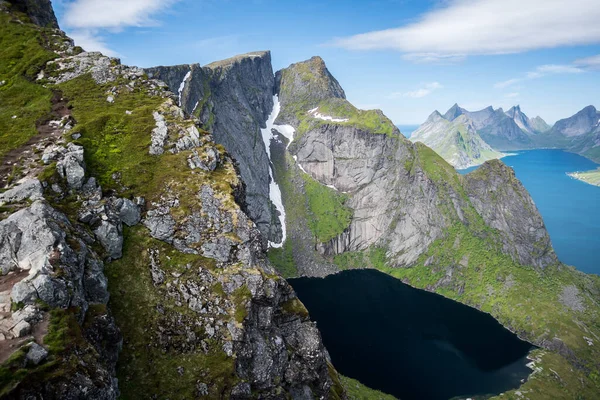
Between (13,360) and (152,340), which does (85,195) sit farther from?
(13,360)

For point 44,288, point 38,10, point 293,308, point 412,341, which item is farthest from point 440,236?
point 44,288

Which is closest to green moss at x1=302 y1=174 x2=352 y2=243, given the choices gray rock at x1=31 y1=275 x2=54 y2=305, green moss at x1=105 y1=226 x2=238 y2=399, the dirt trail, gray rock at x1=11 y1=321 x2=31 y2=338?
the dirt trail

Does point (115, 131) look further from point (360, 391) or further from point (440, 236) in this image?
point (440, 236)

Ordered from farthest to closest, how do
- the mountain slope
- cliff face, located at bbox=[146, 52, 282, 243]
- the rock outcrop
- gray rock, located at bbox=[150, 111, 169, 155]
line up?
the rock outcrop → cliff face, located at bbox=[146, 52, 282, 243] → the mountain slope → gray rock, located at bbox=[150, 111, 169, 155]

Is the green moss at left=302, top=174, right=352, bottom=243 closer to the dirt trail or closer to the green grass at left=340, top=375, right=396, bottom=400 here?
the green grass at left=340, top=375, right=396, bottom=400

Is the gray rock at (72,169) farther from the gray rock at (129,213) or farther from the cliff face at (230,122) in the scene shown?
the cliff face at (230,122)

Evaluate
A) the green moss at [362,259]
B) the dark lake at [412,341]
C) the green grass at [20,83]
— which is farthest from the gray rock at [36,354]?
the green moss at [362,259]

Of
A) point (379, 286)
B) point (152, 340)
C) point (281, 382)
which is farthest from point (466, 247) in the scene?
point (152, 340)

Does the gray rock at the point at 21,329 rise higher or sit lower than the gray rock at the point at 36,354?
higher
